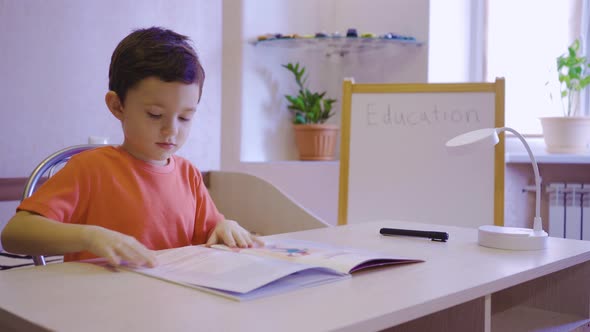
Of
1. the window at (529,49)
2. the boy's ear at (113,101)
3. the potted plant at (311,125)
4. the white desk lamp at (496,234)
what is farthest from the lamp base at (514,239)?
the window at (529,49)

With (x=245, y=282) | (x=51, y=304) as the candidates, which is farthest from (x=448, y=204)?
(x=51, y=304)

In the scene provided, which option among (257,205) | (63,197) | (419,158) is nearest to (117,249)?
(63,197)

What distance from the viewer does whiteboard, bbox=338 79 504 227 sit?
2.18m

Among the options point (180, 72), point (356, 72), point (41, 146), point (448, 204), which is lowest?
point (448, 204)

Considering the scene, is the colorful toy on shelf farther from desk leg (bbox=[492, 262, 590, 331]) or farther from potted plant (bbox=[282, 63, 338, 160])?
desk leg (bbox=[492, 262, 590, 331])

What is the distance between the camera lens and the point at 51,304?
0.67 meters

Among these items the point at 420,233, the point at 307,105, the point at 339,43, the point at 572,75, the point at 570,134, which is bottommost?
the point at 420,233

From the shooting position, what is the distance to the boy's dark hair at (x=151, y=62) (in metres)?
1.07

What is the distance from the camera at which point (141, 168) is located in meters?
1.18

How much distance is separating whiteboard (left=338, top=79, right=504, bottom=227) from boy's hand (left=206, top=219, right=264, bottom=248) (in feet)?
3.99

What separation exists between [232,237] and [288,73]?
81.2 inches

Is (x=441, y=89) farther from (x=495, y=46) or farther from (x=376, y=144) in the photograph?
(x=495, y=46)

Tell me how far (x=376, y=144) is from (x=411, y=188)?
21 centimetres

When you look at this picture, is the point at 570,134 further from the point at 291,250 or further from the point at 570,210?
the point at 291,250
